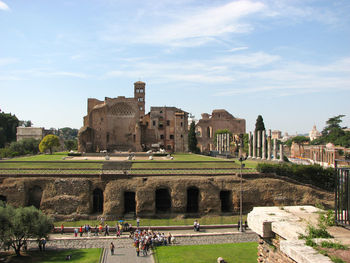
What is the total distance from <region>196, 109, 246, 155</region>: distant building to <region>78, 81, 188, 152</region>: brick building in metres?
23.5

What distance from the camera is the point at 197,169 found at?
35.6m

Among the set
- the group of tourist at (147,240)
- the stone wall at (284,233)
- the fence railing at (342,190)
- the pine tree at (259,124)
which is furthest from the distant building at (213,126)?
the fence railing at (342,190)

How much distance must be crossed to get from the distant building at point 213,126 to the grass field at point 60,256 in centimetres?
7118

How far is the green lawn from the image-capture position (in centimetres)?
1930

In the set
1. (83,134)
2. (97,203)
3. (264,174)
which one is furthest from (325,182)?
(83,134)

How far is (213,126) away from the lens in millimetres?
92750

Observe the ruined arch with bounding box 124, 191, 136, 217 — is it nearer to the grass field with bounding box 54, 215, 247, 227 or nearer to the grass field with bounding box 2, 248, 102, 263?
the grass field with bounding box 54, 215, 247, 227

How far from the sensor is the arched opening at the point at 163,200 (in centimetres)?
3262

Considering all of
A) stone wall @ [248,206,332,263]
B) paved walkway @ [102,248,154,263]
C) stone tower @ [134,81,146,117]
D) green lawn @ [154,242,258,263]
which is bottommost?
paved walkway @ [102,248,154,263]

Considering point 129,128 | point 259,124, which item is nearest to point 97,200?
point 129,128

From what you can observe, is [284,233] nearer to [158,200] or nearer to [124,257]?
[124,257]

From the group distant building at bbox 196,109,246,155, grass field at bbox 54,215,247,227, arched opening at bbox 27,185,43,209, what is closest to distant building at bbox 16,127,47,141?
distant building at bbox 196,109,246,155

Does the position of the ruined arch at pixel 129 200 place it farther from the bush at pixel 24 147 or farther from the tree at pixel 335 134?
the tree at pixel 335 134

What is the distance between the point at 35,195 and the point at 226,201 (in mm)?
18013
